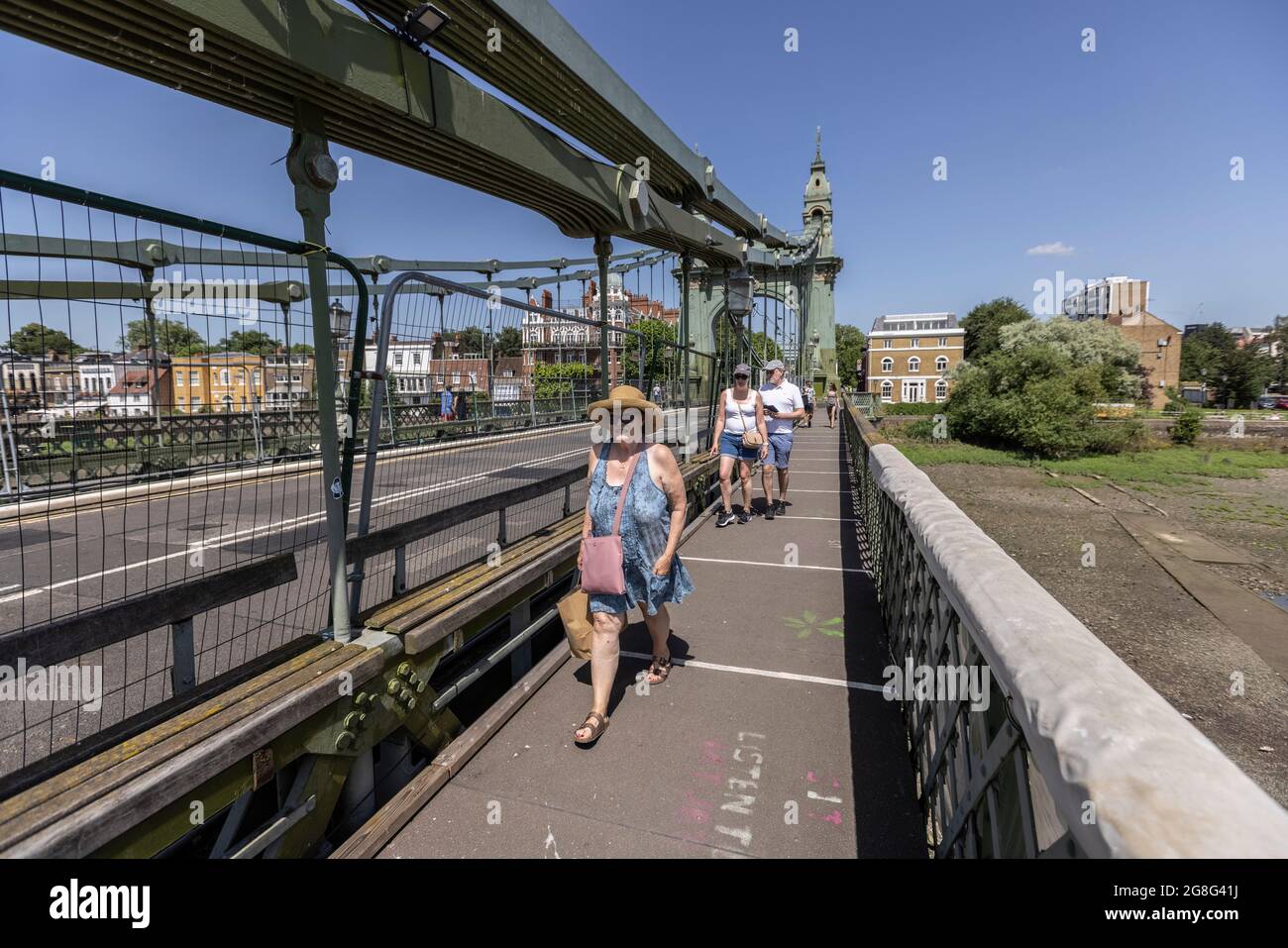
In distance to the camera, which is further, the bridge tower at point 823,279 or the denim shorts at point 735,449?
the bridge tower at point 823,279

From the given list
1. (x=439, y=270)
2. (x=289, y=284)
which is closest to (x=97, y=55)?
(x=289, y=284)

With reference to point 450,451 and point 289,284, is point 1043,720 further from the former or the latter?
point 450,451

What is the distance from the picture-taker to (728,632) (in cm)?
420

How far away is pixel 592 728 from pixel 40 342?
8.41ft

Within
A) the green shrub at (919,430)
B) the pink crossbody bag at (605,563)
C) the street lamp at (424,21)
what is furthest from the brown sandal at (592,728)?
the green shrub at (919,430)

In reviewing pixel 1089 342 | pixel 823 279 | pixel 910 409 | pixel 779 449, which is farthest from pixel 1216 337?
pixel 779 449

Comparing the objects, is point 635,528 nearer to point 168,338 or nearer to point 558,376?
point 168,338

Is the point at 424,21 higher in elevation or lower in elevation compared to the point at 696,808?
higher

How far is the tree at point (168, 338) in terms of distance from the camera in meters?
2.14

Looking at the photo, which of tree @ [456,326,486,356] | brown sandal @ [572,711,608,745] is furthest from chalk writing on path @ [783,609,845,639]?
tree @ [456,326,486,356]

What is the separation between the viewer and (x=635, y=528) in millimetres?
3129

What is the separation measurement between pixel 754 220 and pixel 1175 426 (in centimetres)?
3242

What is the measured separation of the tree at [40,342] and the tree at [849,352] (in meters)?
92.9

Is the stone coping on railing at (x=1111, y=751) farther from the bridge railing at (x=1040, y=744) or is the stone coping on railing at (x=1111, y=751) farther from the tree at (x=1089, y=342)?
the tree at (x=1089, y=342)
